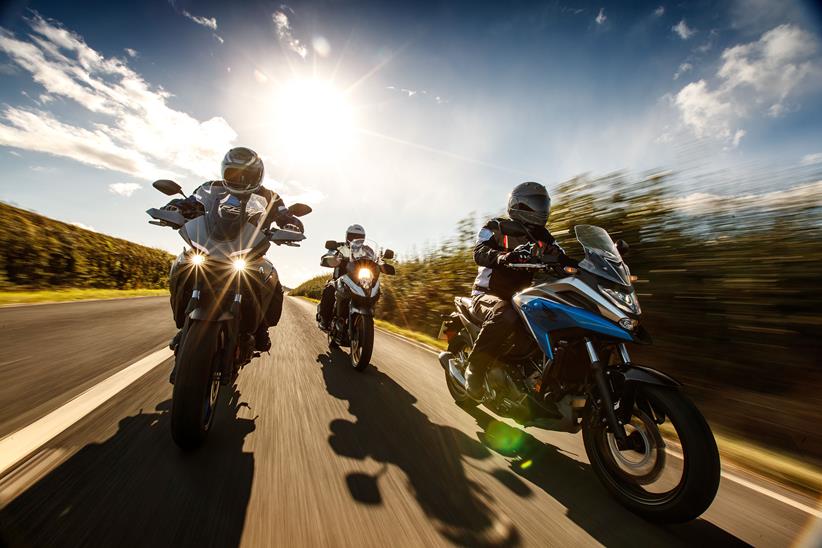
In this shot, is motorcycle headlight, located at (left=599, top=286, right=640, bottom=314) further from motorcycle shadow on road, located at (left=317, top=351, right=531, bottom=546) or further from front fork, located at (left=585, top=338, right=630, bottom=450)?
motorcycle shadow on road, located at (left=317, top=351, right=531, bottom=546)

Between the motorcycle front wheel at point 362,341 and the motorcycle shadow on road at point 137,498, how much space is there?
2.12 m

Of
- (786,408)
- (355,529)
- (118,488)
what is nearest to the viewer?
(355,529)

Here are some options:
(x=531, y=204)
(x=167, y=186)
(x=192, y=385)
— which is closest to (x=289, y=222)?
(x=167, y=186)

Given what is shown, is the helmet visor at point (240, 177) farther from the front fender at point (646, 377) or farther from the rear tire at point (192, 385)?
the front fender at point (646, 377)

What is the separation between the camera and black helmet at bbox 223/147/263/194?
109 inches

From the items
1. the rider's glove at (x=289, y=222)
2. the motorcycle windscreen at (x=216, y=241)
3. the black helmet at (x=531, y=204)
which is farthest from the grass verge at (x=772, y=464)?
the rider's glove at (x=289, y=222)

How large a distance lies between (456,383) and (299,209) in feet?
7.32

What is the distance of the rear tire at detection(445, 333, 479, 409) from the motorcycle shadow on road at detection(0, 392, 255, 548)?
1973mm

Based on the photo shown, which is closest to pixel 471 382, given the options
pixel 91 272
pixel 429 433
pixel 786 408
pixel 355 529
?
pixel 429 433

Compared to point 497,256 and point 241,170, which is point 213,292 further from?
point 497,256

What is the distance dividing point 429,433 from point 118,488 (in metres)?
1.79

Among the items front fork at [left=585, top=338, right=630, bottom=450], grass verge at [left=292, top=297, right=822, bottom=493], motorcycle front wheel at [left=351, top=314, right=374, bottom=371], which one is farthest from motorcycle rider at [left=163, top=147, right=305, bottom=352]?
grass verge at [left=292, top=297, right=822, bottom=493]

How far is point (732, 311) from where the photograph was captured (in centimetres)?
334

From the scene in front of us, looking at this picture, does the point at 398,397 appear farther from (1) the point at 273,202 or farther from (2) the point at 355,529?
(1) the point at 273,202
